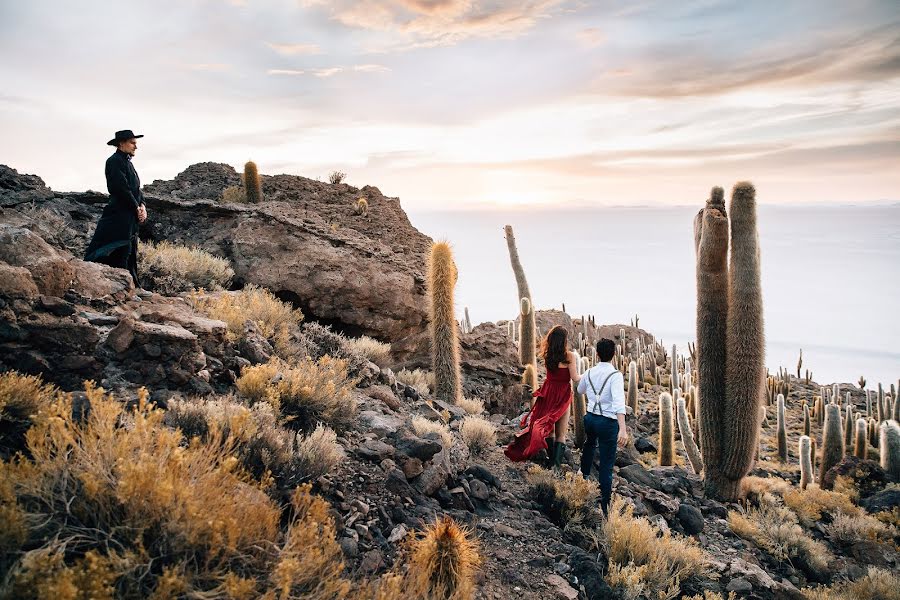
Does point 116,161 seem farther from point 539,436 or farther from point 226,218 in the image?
point 539,436

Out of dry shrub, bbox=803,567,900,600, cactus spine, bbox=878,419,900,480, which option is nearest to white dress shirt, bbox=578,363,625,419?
dry shrub, bbox=803,567,900,600

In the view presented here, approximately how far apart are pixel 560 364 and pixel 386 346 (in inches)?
171

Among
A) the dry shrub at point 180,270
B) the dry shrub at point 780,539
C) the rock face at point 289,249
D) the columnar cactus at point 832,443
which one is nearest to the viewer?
the dry shrub at point 780,539

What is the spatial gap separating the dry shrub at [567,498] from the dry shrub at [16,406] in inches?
205

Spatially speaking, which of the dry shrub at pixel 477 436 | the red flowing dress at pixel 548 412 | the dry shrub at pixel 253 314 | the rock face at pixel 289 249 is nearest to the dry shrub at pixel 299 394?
the dry shrub at pixel 253 314

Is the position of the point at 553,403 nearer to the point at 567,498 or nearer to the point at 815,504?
the point at 567,498

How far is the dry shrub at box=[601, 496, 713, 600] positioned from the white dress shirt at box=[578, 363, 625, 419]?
3.53 ft

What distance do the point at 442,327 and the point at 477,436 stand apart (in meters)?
3.37

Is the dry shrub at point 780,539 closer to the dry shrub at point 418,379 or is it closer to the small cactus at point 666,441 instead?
the small cactus at point 666,441

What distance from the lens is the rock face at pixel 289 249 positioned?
1096 centimetres

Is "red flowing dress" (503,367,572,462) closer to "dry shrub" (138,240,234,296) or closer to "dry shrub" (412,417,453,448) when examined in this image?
"dry shrub" (412,417,453,448)

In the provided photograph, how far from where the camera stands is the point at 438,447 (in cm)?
612

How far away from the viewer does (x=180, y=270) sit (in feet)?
30.5

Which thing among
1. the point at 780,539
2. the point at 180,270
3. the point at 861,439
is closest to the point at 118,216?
the point at 180,270
